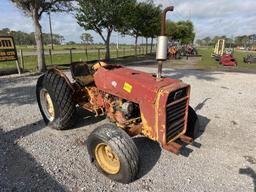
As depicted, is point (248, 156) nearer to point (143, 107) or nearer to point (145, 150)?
point (145, 150)

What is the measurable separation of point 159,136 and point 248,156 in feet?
5.97

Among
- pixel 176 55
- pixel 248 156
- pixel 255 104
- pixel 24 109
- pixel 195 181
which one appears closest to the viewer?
pixel 195 181

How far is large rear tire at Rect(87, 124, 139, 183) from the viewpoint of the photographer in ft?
9.69

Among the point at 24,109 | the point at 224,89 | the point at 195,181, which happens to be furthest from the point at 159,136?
the point at 224,89

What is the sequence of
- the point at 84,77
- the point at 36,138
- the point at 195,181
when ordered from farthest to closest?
the point at 84,77
the point at 36,138
the point at 195,181

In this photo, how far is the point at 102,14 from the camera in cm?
1753

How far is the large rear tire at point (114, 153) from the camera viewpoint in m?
2.95

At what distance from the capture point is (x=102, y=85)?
3.96 meters

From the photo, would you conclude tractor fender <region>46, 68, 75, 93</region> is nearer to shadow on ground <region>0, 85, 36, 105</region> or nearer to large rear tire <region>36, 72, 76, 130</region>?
large rear tire <region>36, 72, 76, 130</region>

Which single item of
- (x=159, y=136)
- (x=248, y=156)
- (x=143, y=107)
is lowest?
(x=248, y=156)

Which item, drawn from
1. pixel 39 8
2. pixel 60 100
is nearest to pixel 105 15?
pixel 39 8

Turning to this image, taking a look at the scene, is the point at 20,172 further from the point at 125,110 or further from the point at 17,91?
the point at 17,91

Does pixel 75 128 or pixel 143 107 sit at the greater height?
pixel 143 107

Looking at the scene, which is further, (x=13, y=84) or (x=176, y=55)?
(x=176, y=55)
